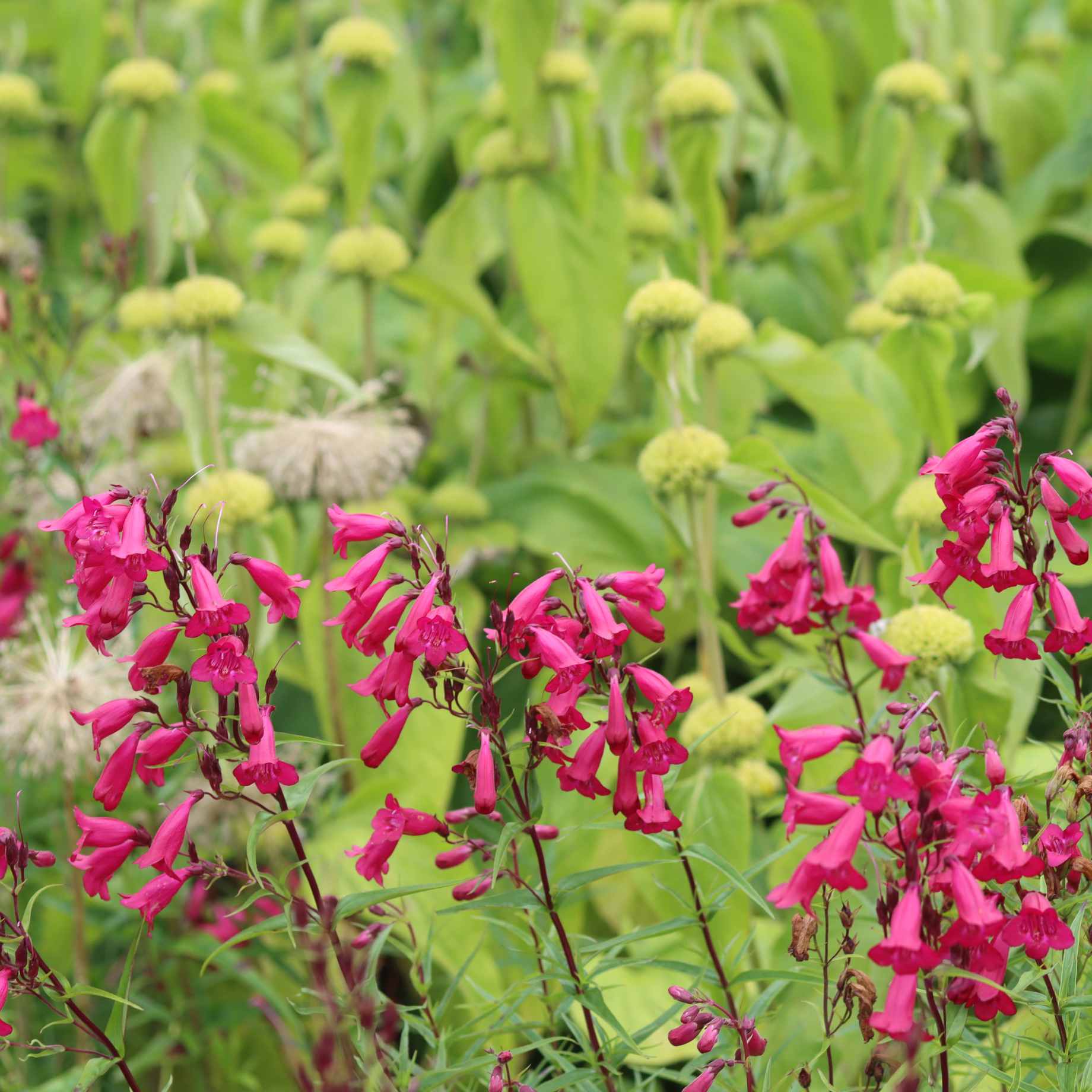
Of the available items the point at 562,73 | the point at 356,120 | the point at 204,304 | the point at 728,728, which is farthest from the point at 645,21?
the point at 728,728

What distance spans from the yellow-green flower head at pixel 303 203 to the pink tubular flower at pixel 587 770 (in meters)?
1.36

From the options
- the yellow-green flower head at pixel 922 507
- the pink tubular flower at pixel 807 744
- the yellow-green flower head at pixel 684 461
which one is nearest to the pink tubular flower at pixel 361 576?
the pink tubular flower at pixel 807 744

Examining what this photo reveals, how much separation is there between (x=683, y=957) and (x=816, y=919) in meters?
0.59

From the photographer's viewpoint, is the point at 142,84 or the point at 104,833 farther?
the point at 142,84

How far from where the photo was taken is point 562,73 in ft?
5.21

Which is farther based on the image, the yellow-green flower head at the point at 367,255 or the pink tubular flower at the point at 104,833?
the yellow-green flower head at the point at 367,255

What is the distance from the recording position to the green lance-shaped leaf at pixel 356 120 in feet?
5.25

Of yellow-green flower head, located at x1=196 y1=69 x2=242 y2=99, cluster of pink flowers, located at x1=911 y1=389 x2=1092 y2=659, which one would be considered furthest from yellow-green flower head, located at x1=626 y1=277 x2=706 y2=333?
yellow-green flower head, located at x1=196 y1=69 x2=242 y2=99

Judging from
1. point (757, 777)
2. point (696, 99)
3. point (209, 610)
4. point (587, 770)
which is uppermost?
point (696, 99)

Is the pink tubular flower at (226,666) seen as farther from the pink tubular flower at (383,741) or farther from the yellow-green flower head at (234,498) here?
the yellow-green flower head at (234,498)

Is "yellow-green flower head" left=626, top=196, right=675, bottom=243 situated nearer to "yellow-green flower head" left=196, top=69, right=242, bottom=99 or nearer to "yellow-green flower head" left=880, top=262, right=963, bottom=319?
"yellow-green flower head" left=880, top=262, right=963, bottom=319

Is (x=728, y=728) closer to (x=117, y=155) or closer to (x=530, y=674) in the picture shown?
(x=530, y=674)

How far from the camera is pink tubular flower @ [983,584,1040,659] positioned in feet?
2.34

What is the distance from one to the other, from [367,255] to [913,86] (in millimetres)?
699
